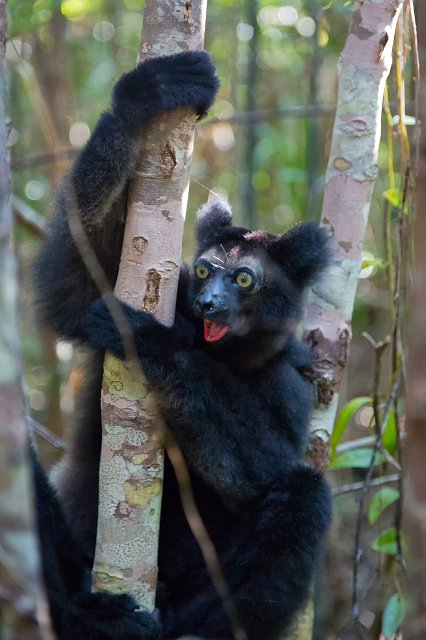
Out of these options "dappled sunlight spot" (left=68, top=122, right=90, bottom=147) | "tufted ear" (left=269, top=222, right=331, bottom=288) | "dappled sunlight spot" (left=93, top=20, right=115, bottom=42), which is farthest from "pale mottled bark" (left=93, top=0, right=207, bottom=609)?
"dappled sunlight spot" (left=93, top=20, right=115, bottom=42)

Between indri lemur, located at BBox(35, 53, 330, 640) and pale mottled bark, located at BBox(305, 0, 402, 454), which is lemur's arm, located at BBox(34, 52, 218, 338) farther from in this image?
pale mottled bark, located at BBox(305, 0, 402, 454)

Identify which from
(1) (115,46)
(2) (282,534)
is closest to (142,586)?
(2) (282,534)

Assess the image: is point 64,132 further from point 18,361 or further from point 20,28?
point 18,361

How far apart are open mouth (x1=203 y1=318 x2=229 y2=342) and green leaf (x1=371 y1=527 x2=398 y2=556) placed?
1.79 meters

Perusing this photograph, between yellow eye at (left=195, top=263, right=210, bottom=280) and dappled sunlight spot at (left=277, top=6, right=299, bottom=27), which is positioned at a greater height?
dappled sunlight spot at (left=277, top=6, right=299, bottom=27)

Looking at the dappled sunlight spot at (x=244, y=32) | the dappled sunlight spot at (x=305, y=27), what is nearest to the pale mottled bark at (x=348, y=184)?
the dappled sunlight spot at (x=244, y=32)

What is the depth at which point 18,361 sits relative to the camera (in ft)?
6.70

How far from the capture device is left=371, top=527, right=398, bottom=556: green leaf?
5078 mm

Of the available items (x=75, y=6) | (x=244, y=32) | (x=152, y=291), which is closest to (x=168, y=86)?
(x=152, y=291)

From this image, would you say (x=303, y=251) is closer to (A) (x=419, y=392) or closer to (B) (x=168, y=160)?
(B) (x=168, y=160)

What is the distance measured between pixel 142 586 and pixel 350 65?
3145 mm

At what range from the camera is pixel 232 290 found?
4488 mm

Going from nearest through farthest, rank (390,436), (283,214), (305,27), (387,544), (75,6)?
(387,544), (390,436), (75,6), (305,27), (283,214)

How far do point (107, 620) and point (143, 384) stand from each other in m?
1.12
